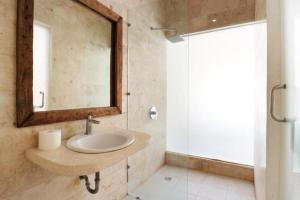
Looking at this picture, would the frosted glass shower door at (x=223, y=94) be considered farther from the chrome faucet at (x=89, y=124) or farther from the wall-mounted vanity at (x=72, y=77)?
the chrome faucet at (x=89, y=124)

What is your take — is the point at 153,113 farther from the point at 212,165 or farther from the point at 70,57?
the point at 70,57

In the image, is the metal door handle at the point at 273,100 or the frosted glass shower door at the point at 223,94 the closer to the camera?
the metal door handle at the point at 273,100

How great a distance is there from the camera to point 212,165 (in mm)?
2346

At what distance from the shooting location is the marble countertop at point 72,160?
2.62ft

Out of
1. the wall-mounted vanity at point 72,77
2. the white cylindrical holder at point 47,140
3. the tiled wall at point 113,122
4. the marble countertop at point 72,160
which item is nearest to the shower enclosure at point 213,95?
the tiled wall at point 113,122

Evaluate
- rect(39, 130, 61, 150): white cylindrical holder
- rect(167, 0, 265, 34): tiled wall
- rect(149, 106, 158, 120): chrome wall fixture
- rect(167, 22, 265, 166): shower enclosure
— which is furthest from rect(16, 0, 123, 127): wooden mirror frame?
rect(167, 0, 265, 34): tiled wall

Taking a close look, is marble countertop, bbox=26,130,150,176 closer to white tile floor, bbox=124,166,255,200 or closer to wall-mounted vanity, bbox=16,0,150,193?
wall-mounted vanity, bbox=16,0,150,193

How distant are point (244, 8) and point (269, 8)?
1281 mm

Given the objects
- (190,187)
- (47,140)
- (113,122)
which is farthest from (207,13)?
(47,140)

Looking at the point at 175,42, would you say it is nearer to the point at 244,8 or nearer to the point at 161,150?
the point at 244,8

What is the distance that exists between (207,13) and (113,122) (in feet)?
6.42

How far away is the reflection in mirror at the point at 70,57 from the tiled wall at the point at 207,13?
41.4 inches

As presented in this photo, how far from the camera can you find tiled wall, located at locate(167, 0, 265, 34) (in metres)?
2.17

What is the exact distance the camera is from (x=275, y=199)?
1.08m
